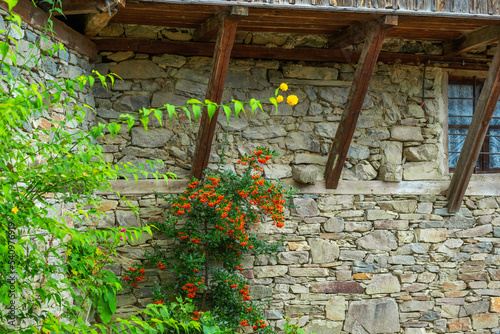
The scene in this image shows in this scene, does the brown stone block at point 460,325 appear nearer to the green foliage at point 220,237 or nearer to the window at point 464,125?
the window at point 464,125

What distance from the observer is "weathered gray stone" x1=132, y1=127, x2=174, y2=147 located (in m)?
4.54

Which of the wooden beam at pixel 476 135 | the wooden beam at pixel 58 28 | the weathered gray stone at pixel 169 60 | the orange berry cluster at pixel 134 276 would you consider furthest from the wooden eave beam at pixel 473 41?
the orange berry cluster at pixel 134 276

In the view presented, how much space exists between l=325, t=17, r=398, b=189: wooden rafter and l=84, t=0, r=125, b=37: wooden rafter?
1.91 meters

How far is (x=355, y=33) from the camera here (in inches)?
172

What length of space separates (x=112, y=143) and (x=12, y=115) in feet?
8.78

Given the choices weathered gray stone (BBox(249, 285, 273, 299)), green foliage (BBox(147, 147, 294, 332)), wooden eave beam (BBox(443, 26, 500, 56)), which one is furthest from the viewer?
weathered gray stone (BBox(249, 285, 273, 299))

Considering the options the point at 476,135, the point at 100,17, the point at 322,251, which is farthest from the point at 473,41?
the point at 100,17

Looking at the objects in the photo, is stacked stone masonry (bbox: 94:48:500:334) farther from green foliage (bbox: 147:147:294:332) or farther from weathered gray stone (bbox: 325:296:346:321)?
green foliage (bbox: 147:147:294:332)

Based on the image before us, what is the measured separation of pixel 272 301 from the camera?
15.5 feet

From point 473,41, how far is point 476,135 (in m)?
0.86

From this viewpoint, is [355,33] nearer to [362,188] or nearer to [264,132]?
[264,132]

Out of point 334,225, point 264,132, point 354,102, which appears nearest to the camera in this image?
point 354,102

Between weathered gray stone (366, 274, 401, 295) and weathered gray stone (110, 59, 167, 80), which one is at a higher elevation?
weathered gray stone (110, 59, 167, 80)

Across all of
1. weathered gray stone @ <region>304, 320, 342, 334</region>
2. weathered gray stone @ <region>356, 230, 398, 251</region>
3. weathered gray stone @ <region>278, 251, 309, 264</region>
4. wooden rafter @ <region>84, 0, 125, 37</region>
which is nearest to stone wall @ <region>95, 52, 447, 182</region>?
wooden rafter @ <region>84, 0, 125, 37</region>
